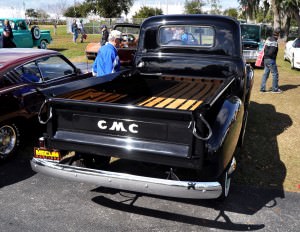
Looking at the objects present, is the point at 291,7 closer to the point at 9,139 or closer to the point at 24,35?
the point at 24,35

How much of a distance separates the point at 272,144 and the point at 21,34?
15.3 meters

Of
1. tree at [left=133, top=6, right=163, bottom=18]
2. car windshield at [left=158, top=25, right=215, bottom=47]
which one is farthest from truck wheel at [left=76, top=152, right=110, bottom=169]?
tree at [left=133, top=6, right=163, bottom=18]

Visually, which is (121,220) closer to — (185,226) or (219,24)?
(185,226)

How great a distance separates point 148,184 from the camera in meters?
2.98

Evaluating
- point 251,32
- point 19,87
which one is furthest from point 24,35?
point 19,87

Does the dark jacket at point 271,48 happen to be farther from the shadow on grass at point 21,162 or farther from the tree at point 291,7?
the tree at point 291,7

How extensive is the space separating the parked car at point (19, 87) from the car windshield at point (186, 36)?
6.43 feet

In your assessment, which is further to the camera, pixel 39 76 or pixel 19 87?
pixel 39 76

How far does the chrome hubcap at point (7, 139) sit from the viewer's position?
188 inches

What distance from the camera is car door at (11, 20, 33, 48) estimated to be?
1723 centimetres

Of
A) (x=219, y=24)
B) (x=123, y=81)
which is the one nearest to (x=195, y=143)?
(x=123, y=81)

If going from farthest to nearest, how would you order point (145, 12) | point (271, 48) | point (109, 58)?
1. point (145, 12)
2. point (271, 48)
3. point (109, 58)

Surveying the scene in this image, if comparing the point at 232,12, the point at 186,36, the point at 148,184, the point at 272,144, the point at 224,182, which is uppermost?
the point at 232,12

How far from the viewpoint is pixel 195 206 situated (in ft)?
12.5
